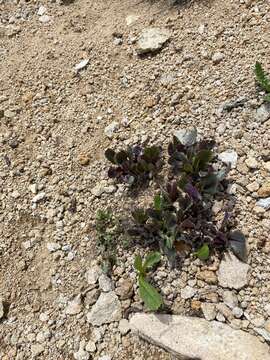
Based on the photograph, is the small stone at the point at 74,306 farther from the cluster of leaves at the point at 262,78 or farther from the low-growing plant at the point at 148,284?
the cluster of leaves at the point at 262,78

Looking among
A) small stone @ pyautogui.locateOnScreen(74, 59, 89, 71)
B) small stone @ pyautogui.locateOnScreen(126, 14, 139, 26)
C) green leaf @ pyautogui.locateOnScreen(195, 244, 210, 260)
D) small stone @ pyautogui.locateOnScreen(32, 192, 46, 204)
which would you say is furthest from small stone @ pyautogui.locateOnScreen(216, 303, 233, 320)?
small stone @ pyautogui.locateOnScreen(126, 14, 139, 26)

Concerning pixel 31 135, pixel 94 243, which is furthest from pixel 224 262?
pixel 31 135

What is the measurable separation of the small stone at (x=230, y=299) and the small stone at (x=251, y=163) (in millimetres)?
1039

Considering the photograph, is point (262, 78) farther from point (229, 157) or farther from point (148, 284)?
point (148, 284)

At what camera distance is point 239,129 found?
161 inches

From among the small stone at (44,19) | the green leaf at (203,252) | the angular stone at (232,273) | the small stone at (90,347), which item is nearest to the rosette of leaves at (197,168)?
the green leaf at (203,252)

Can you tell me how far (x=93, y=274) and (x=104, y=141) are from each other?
1335 mm

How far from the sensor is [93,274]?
381 centimetres

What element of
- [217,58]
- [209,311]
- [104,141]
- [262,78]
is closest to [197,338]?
[209,311]

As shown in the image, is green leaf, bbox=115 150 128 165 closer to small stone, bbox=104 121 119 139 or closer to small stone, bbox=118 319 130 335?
small stone, bbox=104 121 119 139

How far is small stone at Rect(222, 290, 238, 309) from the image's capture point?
338cm

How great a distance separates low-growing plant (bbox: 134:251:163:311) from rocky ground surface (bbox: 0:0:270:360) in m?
0.11

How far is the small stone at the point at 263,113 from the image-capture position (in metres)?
4.04

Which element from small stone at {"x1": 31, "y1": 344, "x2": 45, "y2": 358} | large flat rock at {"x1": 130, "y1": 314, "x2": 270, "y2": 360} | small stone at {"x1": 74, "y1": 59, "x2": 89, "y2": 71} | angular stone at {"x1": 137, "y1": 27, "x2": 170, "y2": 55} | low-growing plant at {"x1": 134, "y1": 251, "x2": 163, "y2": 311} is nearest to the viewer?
large flat rock at {"x1": 130, "y1": 314, "x2": 270, "y2": 360}
